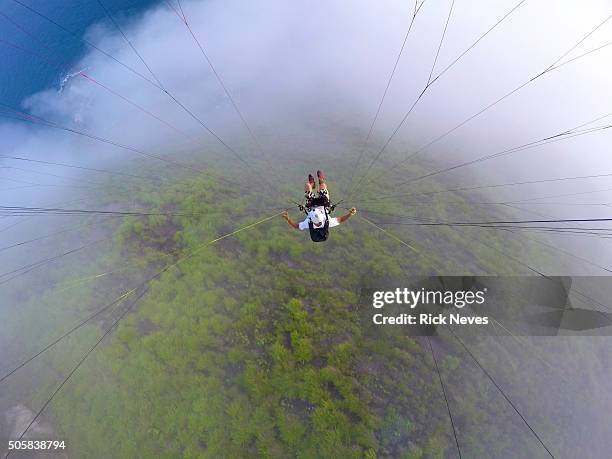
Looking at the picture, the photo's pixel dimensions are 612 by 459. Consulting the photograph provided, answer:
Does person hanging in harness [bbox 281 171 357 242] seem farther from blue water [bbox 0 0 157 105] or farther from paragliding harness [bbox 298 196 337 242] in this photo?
blue water [bbox 0 0 157 105]

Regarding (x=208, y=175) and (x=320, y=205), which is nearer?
(x=320, y=205)

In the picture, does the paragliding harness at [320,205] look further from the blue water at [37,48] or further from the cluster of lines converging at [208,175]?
the blue water at [37,48]

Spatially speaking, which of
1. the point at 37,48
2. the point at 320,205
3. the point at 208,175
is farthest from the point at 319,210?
the point at 37,48

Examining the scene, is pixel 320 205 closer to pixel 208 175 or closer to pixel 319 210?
pixel 319 210

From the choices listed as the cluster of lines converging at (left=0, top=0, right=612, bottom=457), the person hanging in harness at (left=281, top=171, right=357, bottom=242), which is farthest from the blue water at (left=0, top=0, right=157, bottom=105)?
the person hanging in harness at (left=281, top=171, right=357, bottom=242)

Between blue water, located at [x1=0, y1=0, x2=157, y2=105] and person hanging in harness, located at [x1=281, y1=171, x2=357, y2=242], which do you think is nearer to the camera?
person hanging in harness, located at [x1=281, y1=171, x2=357, y2=242]

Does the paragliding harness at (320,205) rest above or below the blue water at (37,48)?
below

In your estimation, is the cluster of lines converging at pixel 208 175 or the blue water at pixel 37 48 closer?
the cluster of lines converging at pixel 208 175

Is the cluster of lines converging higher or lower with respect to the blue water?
lower

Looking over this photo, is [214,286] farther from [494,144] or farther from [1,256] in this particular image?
[494,144]

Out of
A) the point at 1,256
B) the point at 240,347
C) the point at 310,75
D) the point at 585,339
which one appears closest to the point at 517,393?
the point at 585,339

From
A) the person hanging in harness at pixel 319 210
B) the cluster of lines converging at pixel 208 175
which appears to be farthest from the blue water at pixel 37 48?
the person hanging in harness at pixel 319 210
